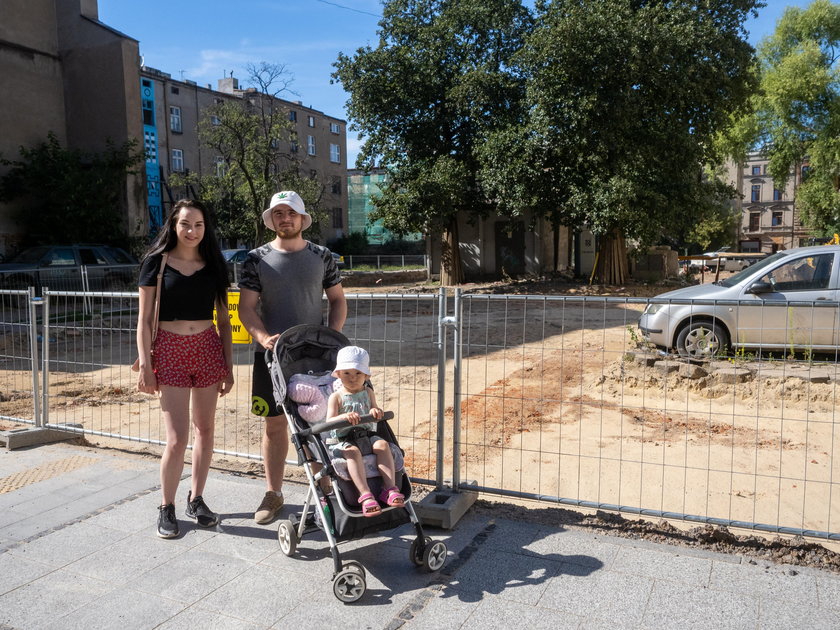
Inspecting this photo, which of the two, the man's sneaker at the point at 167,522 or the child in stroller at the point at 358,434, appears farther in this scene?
the man's sneaker at the point at 167,522

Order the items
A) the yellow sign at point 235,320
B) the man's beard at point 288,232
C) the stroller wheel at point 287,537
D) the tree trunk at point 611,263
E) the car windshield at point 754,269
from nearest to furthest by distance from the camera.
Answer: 1. the stroller wheel at point 287,537
2. the man's beard at point 288,232
3. the yellow sign at point 235,320
4. the car windshield at point 754,269
5. the tree trunk at point 611,263

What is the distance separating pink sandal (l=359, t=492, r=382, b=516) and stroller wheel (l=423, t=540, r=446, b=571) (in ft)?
1.34

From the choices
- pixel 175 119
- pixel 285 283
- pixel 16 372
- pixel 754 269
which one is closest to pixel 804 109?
pixel 754 269

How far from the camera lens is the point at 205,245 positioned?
13.6 feet

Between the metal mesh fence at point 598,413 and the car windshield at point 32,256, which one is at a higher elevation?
the car windshield at point 32,256

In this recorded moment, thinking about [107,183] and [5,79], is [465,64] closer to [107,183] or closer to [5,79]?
[107,183]

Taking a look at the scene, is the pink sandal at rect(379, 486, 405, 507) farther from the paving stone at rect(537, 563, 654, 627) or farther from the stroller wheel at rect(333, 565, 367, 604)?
the paving stone at rect(537, 563, 654, 627)

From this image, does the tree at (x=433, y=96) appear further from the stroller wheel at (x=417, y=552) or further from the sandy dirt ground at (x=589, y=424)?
the stroller wheel at (x=417, y=552)

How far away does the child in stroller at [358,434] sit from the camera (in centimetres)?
339

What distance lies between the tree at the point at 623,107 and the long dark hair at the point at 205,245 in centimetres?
1687

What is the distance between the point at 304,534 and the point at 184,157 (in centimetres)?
3615

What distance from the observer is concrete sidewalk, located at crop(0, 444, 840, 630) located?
3148 millimetres

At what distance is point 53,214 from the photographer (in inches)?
840

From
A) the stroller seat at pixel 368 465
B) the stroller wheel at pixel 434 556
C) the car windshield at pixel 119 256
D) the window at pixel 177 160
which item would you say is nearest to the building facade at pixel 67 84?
the car windshield at pixel 119 256
